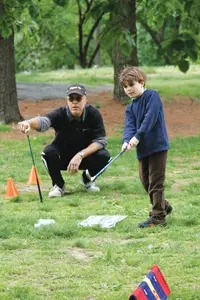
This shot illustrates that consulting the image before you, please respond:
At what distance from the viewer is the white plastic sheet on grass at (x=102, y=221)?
7836 millimetres

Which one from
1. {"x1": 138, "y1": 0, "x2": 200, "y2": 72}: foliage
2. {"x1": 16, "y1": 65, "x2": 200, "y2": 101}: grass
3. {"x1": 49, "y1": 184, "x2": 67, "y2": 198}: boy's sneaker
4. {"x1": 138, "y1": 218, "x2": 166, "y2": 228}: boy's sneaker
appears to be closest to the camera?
{"x1": 138, "y1": 0, "x2": 200, "y2": 72}: foliage

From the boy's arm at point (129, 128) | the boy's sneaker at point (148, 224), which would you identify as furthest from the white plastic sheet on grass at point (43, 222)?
the boy's arm at point (129, 128)

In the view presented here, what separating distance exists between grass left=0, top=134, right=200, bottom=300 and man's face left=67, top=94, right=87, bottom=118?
105 centimetres

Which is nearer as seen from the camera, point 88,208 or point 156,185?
point 156,185

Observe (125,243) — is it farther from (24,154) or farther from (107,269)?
(24,154)

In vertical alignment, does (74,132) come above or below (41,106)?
above

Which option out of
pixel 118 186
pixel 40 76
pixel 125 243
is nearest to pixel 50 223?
pixel 125 243

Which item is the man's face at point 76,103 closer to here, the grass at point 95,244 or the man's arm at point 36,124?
the man's arm at point 36,124

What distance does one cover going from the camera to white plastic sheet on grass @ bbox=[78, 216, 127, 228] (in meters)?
7.84

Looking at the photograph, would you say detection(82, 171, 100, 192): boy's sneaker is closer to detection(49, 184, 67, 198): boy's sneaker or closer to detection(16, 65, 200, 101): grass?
detection(49, 184, 67, 198): boy's sneaker

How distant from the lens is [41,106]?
1923 centimetres

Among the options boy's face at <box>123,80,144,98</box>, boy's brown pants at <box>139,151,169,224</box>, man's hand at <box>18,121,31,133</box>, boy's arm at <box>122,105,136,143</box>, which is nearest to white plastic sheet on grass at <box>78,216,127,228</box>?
boy's brown pants at <box>139,151,169,224</box>

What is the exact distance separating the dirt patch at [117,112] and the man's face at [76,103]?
6557mm

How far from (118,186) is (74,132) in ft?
3.32
